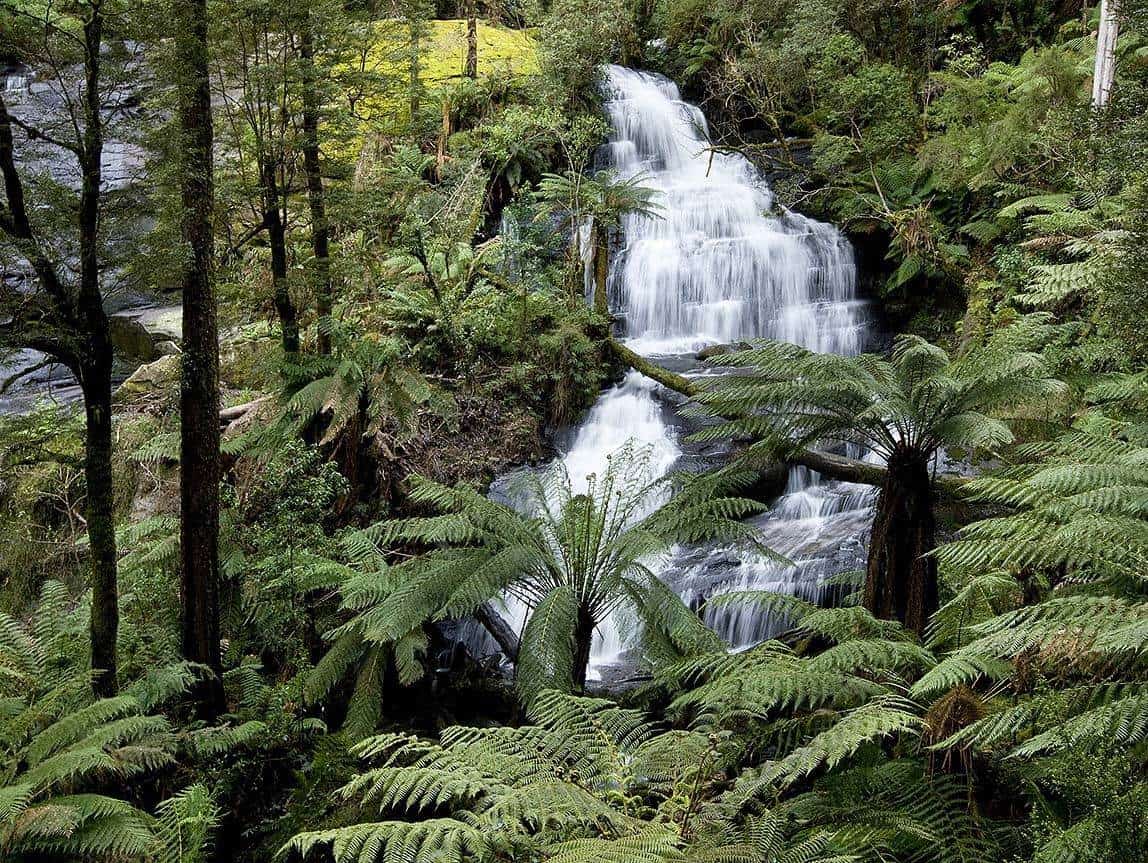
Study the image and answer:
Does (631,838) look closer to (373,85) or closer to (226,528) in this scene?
(226,528)

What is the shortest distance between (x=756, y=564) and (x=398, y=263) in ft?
18.7

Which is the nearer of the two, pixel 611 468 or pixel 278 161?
pixel 611 468

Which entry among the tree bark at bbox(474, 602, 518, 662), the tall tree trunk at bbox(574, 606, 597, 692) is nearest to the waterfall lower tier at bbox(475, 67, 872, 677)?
the tree bark at bbox(474, 602, 518, 662)

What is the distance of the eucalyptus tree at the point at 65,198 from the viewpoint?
146 inches

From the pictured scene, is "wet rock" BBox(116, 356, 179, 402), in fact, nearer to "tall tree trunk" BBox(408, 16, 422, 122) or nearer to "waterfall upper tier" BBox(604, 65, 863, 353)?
"tall tree trunk" BBox(408, 16, 422, 122)

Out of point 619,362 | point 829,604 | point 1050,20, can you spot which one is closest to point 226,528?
point 829,604

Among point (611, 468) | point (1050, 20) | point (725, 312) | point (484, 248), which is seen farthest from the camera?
point (1050, 20)

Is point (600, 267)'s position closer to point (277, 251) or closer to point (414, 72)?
point (414, 72)

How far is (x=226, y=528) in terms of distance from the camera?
623cm

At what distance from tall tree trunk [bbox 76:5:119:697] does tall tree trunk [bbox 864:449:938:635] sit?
408 centimetres

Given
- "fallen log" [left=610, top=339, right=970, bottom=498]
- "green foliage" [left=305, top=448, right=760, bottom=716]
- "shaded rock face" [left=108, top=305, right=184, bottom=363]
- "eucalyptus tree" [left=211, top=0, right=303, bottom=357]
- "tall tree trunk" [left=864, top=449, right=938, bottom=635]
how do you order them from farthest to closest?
"shaded rock face" [left=108, top=305, right=184, bottom=363] < "eucalyptus tree" [left=211, top=0, right=303, bottom=357] < "fallen log" [left=610, top=339, right=970, bottom=498] < "green foliage" [left=305, top=448, right=760, bottom=716] < "tall tree trunk" [left=864, top=449, right=938, bottom=635]

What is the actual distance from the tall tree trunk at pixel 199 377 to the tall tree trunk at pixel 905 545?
3905mm

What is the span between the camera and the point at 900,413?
3959 mm

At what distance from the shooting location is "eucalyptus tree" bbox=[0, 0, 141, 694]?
3.70 m
